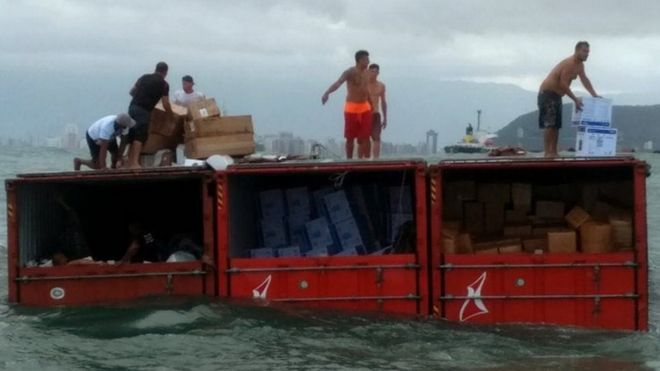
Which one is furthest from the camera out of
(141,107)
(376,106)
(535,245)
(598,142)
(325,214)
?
(376,106)

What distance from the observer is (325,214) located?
606 inches

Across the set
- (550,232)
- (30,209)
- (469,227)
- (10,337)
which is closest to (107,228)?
(30,209)

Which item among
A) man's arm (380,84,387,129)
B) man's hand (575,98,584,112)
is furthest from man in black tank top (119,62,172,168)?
man's hand (575,98,584,112)

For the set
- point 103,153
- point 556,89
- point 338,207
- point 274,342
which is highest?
point 556,89

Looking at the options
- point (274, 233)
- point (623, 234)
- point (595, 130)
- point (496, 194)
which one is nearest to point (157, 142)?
point (274, 233)

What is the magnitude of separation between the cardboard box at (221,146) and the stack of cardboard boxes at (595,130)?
456cm

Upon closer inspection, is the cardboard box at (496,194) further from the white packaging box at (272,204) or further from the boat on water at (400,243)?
the white packaging box at (272,204)

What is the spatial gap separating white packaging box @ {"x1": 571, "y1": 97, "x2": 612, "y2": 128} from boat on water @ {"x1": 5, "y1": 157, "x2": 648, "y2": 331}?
2.26ft

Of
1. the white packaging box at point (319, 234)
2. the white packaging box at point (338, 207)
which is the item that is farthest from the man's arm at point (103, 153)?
the white packaging box at point (338, 207)

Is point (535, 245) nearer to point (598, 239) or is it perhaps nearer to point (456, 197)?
point (598, 239)

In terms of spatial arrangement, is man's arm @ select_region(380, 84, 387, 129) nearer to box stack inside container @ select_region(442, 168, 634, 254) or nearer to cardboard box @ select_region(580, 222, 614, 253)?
box stack inside container @ select_region(442, 168, 634, 254)

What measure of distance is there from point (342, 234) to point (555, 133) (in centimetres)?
330

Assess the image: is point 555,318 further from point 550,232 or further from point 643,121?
point 643,121

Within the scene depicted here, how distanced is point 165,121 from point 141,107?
2.32 feet
